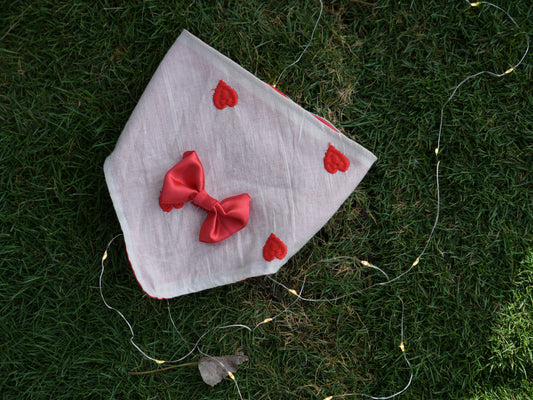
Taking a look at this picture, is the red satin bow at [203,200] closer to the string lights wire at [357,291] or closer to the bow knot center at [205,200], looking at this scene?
the bow knot center at [205,200]

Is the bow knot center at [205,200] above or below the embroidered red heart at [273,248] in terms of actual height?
above

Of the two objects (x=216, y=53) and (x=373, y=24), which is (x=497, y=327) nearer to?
(x=373, y=24)

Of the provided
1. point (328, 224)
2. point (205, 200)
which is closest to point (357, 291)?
point (328, 224)

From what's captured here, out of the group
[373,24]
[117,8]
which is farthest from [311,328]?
[117,8]

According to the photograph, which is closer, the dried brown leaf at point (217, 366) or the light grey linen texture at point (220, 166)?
the light grey linen texture at point (220, 166)

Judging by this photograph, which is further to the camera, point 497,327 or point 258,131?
point 497,327

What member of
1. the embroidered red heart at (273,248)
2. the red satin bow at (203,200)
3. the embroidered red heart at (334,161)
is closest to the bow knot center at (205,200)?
the red satin bow at (203,200)

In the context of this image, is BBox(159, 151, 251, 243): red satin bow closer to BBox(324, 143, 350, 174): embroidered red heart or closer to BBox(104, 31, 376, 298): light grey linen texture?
BBox(104, 31, 376, 298): light grey linen texture
